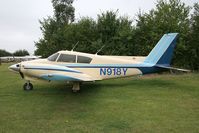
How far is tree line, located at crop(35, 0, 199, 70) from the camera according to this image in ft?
70.8

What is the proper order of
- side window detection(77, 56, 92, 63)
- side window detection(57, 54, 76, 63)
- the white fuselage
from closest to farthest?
1. the white fuselage
2. side window detection(57, 54, 76, 63)
3. side window detection(77, 56, 92, 63)

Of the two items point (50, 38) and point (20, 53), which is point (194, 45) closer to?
point (50, 38)

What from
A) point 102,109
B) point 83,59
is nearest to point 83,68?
point 83,59

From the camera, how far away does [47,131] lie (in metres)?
7.21

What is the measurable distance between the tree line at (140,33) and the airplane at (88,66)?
6.07 meters

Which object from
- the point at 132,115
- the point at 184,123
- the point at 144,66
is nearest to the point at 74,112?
the point at 132,115

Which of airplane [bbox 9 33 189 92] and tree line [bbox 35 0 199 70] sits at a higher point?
tree line [bbox 35 0 199 70]

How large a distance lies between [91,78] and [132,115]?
4785 millimetres

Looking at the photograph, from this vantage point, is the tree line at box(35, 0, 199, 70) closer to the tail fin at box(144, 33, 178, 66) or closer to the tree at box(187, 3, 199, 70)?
the tree at box(187, 3, 199, 70)

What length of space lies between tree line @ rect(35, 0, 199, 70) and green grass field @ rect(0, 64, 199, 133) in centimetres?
734

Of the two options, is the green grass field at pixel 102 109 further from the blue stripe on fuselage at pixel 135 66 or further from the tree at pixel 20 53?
the tree at pixel 20 53

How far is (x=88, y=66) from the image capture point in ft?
46.0

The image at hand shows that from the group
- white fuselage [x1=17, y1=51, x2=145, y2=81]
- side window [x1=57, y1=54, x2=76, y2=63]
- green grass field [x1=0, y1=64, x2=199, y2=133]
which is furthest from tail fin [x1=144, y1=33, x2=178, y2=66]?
side window [x1=57, y1=54, x2=76, y2=63]

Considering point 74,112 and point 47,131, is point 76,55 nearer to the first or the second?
point 74,112
